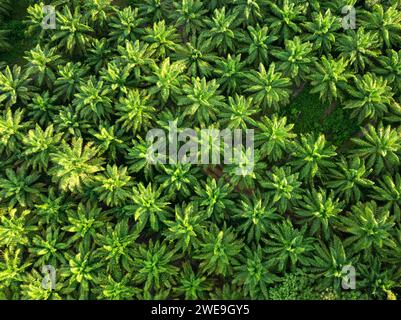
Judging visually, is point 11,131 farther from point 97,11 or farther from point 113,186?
point 97,11

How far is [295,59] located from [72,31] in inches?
312

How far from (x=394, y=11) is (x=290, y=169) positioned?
21.6ft

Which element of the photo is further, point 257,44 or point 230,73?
point 257,44

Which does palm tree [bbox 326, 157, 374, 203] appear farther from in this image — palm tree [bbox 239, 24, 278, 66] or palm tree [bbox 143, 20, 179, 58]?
palm tree [bbox 143, 20, 179, 58]

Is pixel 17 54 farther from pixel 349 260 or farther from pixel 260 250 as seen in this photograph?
pixel 349 260

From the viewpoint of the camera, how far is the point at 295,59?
1307 centimetres

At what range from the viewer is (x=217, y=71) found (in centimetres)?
1318

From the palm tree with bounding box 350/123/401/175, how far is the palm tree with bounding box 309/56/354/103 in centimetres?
162

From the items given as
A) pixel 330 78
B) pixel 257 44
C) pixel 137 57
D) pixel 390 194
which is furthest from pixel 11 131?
pixel 390 194

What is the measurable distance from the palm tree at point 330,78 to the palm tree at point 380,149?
1617 millimetres

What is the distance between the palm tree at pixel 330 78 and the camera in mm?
12883

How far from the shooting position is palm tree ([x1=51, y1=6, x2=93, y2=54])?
547 inches
